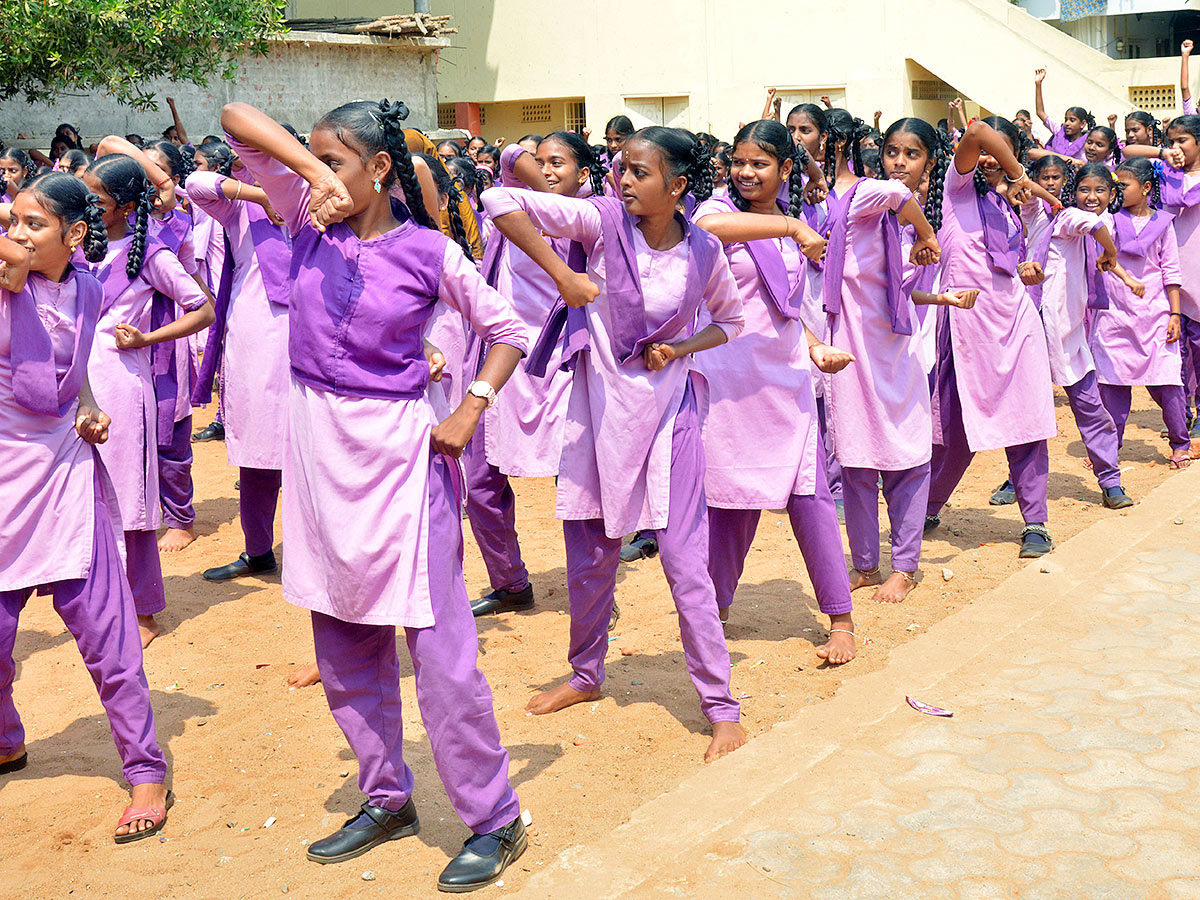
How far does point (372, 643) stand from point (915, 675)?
2230mm

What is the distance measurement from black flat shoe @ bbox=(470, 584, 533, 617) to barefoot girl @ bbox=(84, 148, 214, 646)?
1456 mm

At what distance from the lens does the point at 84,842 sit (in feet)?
13.3

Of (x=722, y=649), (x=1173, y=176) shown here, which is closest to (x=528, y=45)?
(x=1173, y=176)

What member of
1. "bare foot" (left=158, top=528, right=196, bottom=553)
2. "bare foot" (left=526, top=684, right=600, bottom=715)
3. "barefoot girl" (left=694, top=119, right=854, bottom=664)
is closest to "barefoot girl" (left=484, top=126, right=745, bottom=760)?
"bare foot" (left=526, top=684, right=600, bottom=715)

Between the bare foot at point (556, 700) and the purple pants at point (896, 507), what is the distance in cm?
196

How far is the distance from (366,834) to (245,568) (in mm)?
3316

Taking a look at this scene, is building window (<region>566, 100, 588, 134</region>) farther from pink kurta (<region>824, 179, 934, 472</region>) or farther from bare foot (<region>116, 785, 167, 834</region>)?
bare foot (<region>116, 785, 167, 834</region>)

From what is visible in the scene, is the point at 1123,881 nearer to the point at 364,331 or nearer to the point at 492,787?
the point at 492,787

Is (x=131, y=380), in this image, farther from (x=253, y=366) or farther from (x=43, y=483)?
(x=43, y=483)

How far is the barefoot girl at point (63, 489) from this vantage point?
4.05 meters

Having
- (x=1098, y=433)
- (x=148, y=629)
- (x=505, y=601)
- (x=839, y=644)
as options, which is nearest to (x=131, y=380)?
(x=148, y=629)

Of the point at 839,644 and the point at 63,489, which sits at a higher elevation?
the point at 63,489

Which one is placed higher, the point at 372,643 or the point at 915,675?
the point at 372,643

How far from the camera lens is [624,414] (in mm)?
4406
